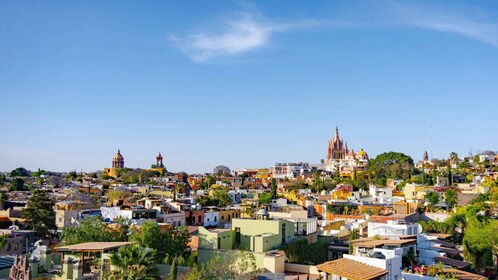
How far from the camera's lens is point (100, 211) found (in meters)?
38.8

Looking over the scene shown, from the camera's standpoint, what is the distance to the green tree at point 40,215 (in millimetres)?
35500

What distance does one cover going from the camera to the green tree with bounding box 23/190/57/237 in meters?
35.5

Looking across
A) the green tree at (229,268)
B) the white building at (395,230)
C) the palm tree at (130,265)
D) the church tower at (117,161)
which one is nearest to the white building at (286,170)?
the church tower at (117,161)

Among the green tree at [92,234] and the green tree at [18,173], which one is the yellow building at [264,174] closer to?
the green tree at [18,173]

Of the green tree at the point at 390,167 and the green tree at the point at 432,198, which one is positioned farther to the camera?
the green tree at the point at 390,167

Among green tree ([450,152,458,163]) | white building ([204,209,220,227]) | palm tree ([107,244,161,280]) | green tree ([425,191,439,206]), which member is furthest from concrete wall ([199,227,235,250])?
green tree ([450,152,458,163])

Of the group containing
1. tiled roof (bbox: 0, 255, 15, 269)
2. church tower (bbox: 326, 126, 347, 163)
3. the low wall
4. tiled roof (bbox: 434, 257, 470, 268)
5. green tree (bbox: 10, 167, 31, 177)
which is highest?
church tower (bbox: 326, 126, 347, 163)

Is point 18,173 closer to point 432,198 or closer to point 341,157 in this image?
point 341,157

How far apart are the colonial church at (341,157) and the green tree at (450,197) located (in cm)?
3755

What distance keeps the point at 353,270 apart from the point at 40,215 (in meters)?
26.4

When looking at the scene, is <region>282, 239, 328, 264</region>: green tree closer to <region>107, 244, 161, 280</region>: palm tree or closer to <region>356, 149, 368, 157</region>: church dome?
<region>107, 244, 161, 280</region>: palm tree

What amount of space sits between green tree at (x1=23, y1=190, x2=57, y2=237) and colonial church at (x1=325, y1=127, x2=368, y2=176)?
193 ft

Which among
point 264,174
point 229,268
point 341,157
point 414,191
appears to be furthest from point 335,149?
point 229,268

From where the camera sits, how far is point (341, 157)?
4599 inches
